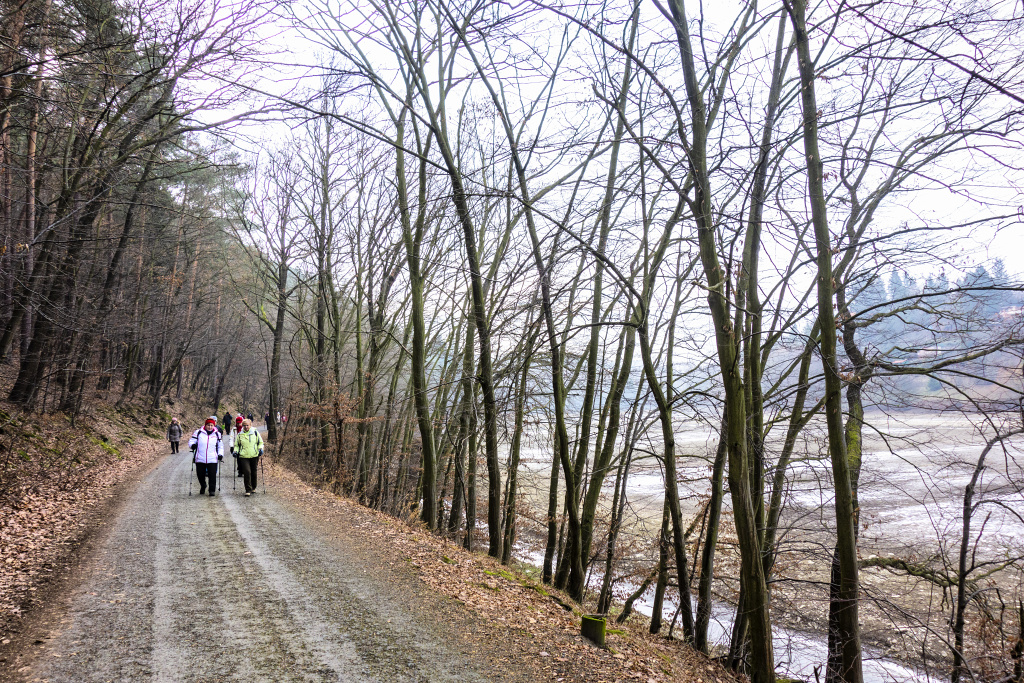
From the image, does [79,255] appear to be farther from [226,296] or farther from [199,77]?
[226,296]

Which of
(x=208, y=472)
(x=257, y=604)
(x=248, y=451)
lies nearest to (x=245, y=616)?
(x=257, y=604)

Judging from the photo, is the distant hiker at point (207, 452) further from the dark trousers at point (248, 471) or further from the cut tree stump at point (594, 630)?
the cut tree stump at point (594, 630)

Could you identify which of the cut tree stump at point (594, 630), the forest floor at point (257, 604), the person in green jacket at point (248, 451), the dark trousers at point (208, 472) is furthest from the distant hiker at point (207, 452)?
the cut tree stump at point (594, 630)

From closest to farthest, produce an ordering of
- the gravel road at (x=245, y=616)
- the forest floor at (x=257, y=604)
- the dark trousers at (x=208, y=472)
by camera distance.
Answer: the gravel road at (x=245, y=616) → the forest floor at (x=257, y=604) → the dark trousers at (x=208, y=472)

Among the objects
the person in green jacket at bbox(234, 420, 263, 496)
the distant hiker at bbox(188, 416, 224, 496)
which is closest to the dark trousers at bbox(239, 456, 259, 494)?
the person in green jacket at bbox(234, 420, 263, 496)

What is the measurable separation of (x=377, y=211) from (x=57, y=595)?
15.0 metres

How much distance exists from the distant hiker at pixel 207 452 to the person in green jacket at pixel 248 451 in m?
0.46

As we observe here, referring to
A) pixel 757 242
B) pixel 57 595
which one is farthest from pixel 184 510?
pixel 757 242

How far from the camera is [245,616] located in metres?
5.91

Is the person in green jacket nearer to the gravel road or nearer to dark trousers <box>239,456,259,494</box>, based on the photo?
dark trousers <box>239,456,259,494</box>

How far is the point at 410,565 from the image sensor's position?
856cm

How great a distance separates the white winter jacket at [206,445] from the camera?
1280 centimetres

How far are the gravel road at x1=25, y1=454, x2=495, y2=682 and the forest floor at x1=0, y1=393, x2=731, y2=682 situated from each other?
0.02 metres

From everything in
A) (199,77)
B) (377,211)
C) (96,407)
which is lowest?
(96,407)
